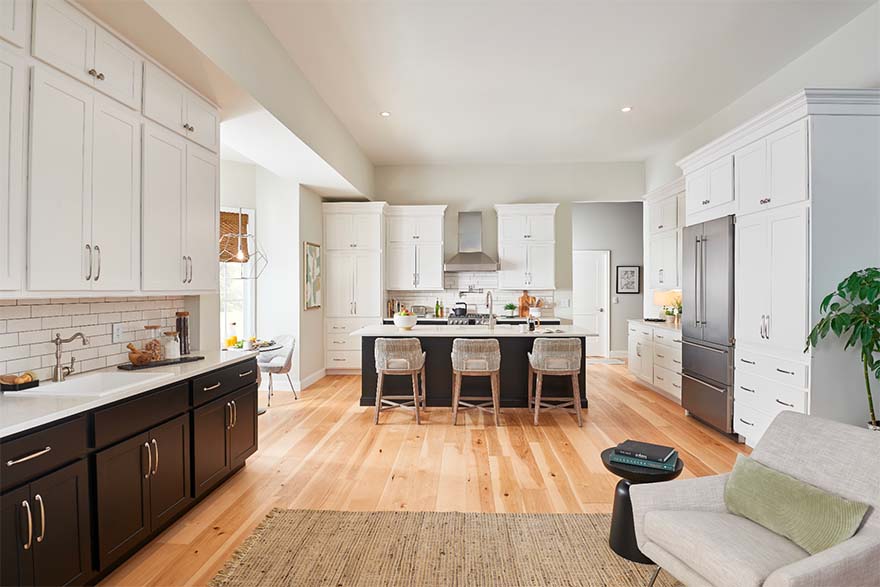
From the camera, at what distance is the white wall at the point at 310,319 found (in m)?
6.36

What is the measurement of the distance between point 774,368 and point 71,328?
4702 mm

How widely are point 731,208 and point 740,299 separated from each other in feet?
2.58

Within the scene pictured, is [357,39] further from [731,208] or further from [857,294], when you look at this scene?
[857,294]

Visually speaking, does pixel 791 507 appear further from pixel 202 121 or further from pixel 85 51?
pixel 202 121

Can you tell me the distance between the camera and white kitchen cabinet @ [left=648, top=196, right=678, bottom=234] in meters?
6.18

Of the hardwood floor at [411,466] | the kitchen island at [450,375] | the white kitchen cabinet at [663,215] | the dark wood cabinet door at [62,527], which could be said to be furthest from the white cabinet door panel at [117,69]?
the white kitchen cabinet at [663,215]

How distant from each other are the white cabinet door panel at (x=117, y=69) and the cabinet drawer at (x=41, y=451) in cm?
→ 166

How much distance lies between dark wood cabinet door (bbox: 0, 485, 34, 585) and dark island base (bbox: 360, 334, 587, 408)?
358cm

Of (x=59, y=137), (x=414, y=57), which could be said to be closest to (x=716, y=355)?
(x=414, y=57)

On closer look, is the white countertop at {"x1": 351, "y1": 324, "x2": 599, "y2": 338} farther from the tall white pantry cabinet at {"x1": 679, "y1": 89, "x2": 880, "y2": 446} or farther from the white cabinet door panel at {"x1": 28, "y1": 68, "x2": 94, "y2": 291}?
the white cabinet door panel at {"x1": 28, "y1": 68, "x2": 94, "y2": 291}

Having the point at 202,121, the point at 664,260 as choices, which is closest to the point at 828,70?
the point at 664,260

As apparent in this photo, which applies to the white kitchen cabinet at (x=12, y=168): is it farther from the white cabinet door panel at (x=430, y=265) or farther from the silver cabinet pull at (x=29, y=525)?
the white cabinet door panel at (x=430, y=265)

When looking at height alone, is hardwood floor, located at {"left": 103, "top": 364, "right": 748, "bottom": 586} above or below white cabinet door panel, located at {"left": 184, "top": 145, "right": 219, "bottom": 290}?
below

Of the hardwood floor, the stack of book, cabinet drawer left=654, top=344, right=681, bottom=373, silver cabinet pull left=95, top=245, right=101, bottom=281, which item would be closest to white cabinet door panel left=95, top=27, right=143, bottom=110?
silver cabinet pull left=95, top=245, right=101, bottom=281
